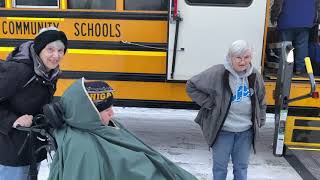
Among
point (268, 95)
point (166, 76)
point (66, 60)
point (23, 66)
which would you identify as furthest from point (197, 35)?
point (23, 66)

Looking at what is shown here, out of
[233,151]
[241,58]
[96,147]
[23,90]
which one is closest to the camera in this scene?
[96,147]

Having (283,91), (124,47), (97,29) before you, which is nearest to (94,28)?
(97,29)

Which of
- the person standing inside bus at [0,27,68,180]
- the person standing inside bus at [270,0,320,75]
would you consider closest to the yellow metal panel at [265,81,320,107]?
the person standing inside bus at [270,0,320,75]

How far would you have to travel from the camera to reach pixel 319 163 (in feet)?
13.0

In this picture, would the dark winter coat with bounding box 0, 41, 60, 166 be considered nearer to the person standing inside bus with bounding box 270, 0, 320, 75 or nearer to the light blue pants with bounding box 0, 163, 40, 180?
the light blue pants with bounding box 0, 163, 40, 180

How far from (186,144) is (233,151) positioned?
5.75ft

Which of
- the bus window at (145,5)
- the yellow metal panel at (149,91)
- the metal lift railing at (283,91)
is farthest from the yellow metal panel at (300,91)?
the bus window at (145,5)

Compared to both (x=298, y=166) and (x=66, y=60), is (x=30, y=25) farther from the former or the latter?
(x=298, y=166)

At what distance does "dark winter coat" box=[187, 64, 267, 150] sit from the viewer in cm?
305

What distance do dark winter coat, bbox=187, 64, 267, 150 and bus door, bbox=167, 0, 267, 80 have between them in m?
0.73

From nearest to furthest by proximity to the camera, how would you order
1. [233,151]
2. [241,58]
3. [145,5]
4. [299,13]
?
1. [241,58]
2. [233,151]
3. [145,5]
4. [299,13]

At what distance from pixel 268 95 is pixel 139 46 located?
1.28 metres

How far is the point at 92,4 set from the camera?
13.5ft

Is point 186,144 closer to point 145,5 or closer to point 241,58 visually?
point 145,5
